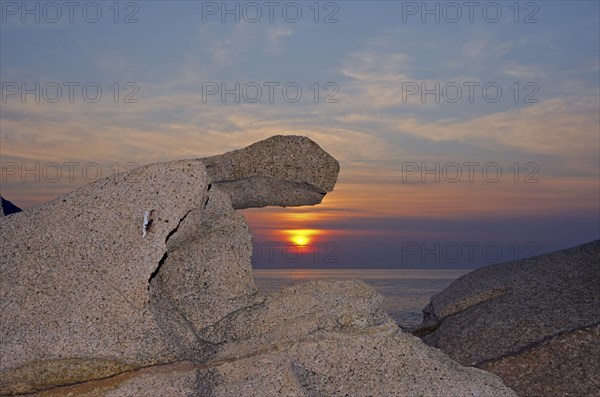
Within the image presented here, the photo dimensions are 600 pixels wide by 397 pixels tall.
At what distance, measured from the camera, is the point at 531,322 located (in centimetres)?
1298

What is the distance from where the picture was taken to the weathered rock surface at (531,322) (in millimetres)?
11945

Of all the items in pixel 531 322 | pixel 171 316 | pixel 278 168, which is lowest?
pixel 531 322

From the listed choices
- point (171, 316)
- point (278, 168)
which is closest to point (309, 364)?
point (171, 316)

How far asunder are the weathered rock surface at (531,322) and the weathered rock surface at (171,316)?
3661mm

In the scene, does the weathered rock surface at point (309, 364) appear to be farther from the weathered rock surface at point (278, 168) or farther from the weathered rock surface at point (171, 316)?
the weathered rock surface at point (278, 168)

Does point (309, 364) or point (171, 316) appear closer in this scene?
point (309, 364)

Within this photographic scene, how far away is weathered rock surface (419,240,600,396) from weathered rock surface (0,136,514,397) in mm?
3661

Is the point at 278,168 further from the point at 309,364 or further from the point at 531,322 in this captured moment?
the point at 531,322

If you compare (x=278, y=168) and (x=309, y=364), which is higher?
(x=278, y=168)

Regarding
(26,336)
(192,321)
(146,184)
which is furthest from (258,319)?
(26,336)

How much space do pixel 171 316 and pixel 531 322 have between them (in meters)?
7.23

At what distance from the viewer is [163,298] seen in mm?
8969

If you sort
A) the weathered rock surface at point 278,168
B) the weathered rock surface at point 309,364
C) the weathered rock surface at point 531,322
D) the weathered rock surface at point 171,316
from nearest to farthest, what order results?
the weathered rock surface at point 309,364 → the weathered rock surface at point 171,316 → the weathered rock surface at point 278,168 → the weathered rock surface at point 531,322

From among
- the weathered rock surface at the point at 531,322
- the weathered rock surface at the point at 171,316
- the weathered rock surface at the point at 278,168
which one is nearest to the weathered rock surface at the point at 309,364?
the weathered rock surface at the point at 171,316
